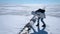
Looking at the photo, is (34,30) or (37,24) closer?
(34,30)

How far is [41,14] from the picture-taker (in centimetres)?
487

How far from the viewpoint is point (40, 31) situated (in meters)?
4.80

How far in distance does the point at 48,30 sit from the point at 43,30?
18 cm

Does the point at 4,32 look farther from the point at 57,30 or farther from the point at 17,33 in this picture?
the point at 57,30

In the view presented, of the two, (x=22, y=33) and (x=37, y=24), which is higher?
(x=37, y=24)

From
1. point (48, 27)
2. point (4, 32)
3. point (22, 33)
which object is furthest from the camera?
point (48, 27)

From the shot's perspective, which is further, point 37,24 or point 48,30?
point 37,24

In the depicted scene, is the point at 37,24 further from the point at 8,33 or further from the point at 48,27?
the point at 8,33

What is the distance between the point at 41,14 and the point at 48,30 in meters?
0.60

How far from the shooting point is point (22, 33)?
14.4 ft

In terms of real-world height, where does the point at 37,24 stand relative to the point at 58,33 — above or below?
above

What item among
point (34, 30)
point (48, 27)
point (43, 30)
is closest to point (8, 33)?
point (34, 30)

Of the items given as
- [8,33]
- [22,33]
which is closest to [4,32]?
[8,33]

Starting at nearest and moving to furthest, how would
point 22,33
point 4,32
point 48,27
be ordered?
point 22,33
point 4,32
point 48,27
